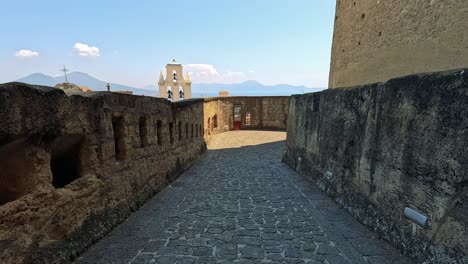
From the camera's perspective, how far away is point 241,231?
4.44m

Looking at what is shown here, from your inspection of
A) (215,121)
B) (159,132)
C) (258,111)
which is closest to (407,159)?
(159,132)

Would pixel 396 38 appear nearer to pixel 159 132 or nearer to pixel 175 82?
pixel 159 132

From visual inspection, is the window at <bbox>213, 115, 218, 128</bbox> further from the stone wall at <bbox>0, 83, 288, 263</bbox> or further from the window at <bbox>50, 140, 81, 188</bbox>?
the window at <bbox>50, 140, 81, 188</bbox>

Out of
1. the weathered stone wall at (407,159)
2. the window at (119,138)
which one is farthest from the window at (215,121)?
the window at (119,138)

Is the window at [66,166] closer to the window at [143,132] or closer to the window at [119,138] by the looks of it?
the window at [119,138]

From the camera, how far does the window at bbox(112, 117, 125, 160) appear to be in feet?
16.5

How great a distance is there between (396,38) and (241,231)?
34.5 ft

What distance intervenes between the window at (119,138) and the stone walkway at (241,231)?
3.90ft

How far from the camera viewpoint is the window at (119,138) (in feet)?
16.5

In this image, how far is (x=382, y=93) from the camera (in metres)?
4.45

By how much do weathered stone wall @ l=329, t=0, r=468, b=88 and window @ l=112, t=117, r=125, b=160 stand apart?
9362mm

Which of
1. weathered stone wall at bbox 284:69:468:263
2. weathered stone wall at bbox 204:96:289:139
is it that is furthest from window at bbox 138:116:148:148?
weathered stone wall at bbox 204:96:289:139

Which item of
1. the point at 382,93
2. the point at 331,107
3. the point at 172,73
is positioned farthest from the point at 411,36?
the point at 172,73

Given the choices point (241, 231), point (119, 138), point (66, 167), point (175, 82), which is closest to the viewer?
point (66, 167)
